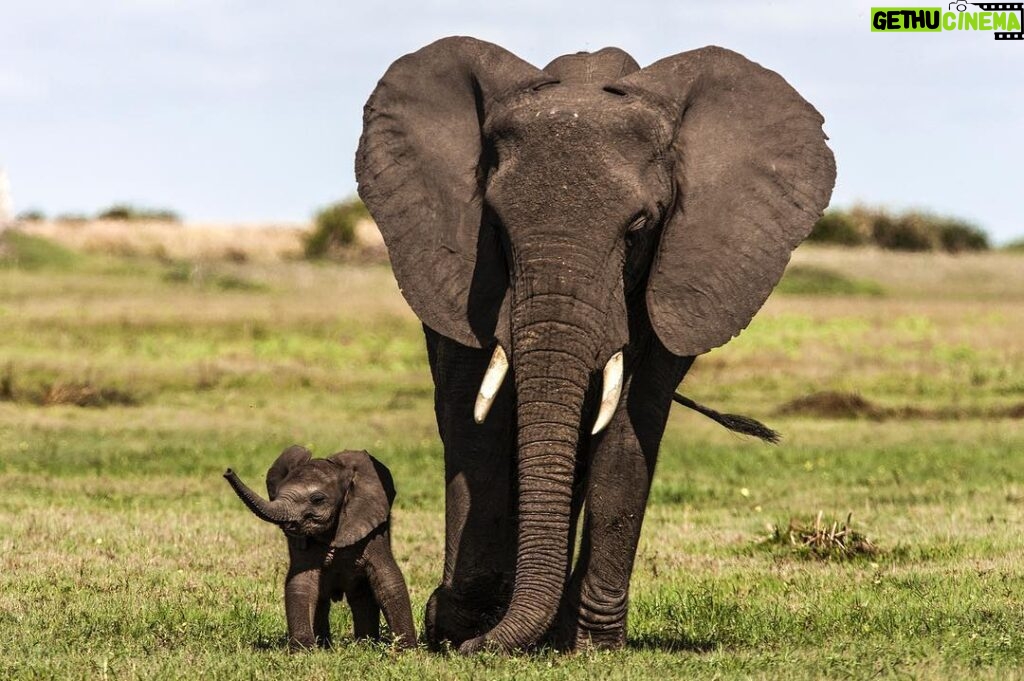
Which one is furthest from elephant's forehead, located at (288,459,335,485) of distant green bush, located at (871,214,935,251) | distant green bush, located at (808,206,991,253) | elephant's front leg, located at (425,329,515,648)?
distant green bush, located at (871,214,935,251)

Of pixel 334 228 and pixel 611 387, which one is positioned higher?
pixel 334 228

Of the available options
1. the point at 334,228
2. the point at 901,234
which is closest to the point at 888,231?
the point at 901,234

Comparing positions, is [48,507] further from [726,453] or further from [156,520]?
[726,453]

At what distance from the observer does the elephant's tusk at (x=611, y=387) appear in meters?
9.77

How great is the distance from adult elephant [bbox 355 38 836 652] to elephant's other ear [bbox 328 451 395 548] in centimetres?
52

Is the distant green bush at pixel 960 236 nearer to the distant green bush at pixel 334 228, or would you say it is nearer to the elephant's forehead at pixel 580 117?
the distant green bush at pixel 334 228

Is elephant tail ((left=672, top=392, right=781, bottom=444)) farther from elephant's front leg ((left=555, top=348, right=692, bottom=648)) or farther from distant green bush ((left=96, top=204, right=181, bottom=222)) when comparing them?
distant green bush ((left=96, top=204, right=181, bottom=222))

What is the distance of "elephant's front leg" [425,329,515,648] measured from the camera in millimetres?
10438

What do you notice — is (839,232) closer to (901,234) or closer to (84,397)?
(901,234)

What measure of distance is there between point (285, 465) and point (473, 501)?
1237 mm

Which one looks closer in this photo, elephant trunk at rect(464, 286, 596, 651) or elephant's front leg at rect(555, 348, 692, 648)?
elephant trunk at rect(464, 286, 596, 651)

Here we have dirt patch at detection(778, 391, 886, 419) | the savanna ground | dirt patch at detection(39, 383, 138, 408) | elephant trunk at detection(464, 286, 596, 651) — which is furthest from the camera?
dirt patch at detection(778, 391, 886, 419)

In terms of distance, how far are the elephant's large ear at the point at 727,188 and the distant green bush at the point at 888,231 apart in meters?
85.5

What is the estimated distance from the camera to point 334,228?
267 ft
